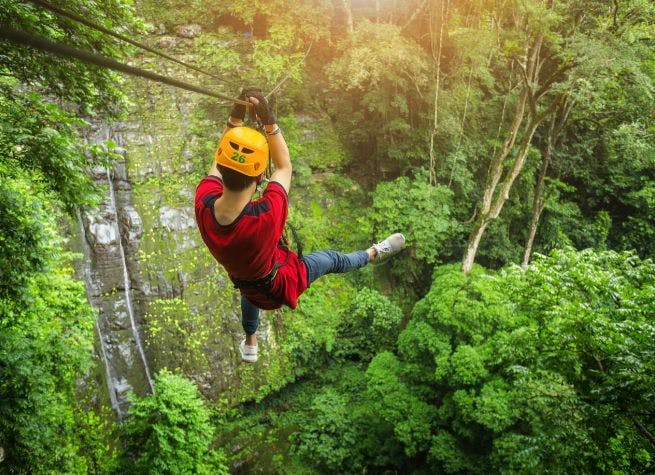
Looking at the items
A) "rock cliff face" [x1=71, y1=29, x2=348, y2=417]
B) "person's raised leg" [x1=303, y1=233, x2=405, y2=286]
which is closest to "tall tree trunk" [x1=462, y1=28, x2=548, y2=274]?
"rock cliff face" [x1=71, y1=29, x2=348, y2=417]

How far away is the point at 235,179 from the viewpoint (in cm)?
227

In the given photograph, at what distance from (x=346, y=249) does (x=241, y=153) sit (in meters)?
9.89

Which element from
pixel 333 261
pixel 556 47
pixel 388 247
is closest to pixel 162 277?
pixel 388 247

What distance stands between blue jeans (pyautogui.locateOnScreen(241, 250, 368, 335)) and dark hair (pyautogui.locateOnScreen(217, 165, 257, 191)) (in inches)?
45.2

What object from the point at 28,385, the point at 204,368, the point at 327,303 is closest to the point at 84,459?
the point at 28,385

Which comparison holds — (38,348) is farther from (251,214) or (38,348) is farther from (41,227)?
(251,214)

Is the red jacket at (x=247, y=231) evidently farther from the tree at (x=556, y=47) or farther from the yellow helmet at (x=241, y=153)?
the tree at (x=556, y=47)

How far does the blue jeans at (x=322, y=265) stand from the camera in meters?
3.36

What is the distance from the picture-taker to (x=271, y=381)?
420 inches

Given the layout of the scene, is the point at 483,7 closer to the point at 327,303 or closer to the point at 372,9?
the point at 372,9

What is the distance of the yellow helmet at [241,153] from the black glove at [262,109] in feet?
1.82

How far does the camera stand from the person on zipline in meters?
2.25

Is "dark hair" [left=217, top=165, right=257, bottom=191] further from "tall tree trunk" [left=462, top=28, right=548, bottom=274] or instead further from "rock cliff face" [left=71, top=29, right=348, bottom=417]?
"tall tree trunk" [left=462, top=28, right=548, bottom=274]

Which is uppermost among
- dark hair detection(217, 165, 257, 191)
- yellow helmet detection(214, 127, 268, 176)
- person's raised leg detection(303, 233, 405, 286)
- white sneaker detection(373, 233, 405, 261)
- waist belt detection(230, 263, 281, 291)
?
yellow helmet detection(214, 127, 268, 176)
